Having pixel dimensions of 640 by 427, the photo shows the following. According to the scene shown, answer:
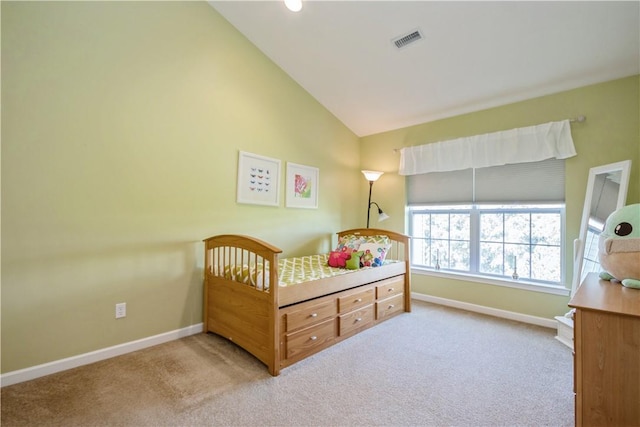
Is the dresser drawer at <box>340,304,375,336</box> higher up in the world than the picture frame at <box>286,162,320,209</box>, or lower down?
lower down

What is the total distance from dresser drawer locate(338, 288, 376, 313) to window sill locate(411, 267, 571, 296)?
116 centimetres

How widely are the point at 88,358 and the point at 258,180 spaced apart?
6.45 feet

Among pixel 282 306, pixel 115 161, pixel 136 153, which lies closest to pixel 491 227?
pixel 282 306

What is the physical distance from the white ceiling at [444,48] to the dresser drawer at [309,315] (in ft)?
7.76

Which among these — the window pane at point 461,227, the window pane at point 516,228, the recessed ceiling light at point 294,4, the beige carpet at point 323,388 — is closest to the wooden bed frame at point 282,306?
the beige carpet at point 323,388

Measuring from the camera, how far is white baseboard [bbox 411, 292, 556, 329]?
108 inches

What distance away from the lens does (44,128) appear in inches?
72.4

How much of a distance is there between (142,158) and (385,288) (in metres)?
2.49

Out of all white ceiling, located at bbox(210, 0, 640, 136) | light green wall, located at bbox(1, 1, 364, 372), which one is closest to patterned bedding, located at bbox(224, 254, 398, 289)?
light green wall, located at bbox(1, 1, 364, 372)

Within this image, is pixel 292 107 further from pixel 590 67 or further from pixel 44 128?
pixel 590 67

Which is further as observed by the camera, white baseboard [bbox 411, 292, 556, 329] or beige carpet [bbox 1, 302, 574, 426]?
white baseboard [bbox 411, 292, 556, 329]

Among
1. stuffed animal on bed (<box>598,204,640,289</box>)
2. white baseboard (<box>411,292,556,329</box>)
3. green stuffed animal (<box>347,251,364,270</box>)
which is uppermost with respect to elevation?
stuffed animal on bed (<box>598,204,640,289</box>)

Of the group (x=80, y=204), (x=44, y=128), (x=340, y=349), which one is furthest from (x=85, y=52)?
(x=340, y=349)

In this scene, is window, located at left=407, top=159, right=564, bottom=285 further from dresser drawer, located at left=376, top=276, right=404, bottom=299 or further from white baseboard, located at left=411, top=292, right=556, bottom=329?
dresser drawer, located at left=376, top=276, right=404, bottom=299
